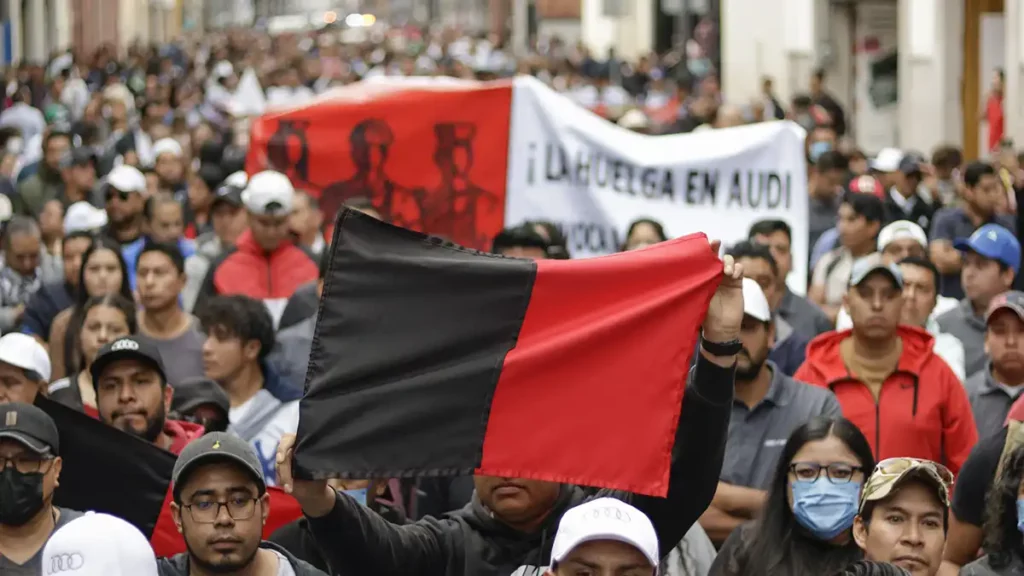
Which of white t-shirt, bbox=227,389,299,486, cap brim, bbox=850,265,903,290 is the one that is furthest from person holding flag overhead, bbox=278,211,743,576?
cap brim, bbox=850,265,903,290

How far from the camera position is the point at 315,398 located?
18.2 ft

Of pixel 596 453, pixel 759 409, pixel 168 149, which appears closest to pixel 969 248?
pixel 759 409

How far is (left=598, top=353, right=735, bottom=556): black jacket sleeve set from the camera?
578cm

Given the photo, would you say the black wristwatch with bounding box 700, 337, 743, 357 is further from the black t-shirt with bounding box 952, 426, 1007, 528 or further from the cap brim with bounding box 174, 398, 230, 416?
the cap brim with bounding box 174, 398, 230, 416

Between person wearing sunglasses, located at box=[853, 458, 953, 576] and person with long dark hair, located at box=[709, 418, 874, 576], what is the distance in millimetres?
187

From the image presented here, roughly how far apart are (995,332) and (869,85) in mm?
23749

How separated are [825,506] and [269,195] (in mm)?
5321

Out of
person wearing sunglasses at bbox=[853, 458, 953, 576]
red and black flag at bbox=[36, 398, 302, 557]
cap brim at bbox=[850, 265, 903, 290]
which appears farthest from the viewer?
→ cap brim at bbox=[850, 265, 903, 290]

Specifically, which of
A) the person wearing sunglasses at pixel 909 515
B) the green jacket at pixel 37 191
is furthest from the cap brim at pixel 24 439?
the green jacket at pixel 37 191

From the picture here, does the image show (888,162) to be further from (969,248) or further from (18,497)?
(18,497)

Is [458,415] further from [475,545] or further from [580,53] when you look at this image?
[580,53]

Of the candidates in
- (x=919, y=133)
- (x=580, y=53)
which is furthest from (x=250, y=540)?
(x=580, y=53)

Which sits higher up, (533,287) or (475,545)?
(533,287)

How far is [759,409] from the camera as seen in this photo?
7762 mm
